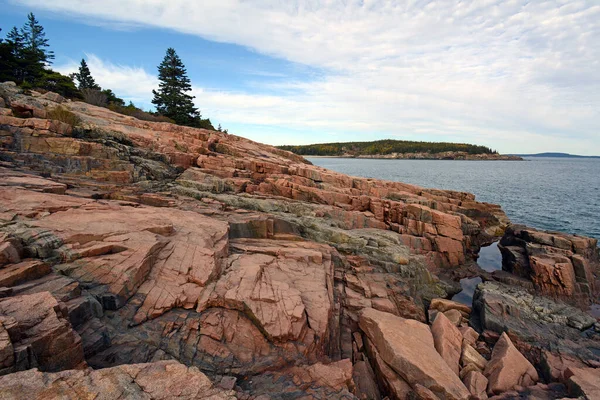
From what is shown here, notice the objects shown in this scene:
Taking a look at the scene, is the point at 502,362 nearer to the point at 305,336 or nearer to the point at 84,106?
the point at 305,336

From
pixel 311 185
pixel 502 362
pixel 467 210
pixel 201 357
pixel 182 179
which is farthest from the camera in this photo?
pixel 467 210

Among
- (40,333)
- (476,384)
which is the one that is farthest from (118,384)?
(476,384)

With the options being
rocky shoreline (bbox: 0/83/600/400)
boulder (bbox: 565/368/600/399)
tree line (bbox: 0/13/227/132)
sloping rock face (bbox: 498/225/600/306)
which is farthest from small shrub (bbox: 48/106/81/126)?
sloping rock face (bbox: 498/225/600/306)

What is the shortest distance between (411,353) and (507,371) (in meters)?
4.17

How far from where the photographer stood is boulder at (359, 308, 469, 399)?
9.95m

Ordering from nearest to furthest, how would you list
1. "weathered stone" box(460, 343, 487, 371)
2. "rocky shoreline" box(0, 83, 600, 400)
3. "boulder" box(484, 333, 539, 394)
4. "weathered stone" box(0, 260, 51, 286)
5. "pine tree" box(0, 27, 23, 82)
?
"rocky shoreline" box(0, 83, 600, 400), "weathered stone" box(0, 260, 51, 286), "boulder" box(484, 333, 539, 394), "weathered stone" box(460, 343, 487, 371), "pine tree" box(0, 27, 23, 82)

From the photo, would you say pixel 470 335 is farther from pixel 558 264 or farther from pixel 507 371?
pixel 558 264

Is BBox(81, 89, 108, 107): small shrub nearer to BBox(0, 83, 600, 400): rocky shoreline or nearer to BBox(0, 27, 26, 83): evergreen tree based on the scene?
BBox(0, 27, 26, 83): evergreen tree

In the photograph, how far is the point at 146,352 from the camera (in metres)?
7.57

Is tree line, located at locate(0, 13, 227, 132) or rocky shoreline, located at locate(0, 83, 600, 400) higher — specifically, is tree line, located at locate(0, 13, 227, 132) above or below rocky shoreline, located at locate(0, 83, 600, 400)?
above

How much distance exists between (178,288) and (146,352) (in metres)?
2.49

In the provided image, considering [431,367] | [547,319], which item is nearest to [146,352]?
[431,367]

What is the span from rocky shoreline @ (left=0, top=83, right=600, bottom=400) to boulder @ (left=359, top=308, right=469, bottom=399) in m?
0.07

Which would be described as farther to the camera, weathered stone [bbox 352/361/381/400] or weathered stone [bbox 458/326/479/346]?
weathered stone [bbox 458/326/479/346]
